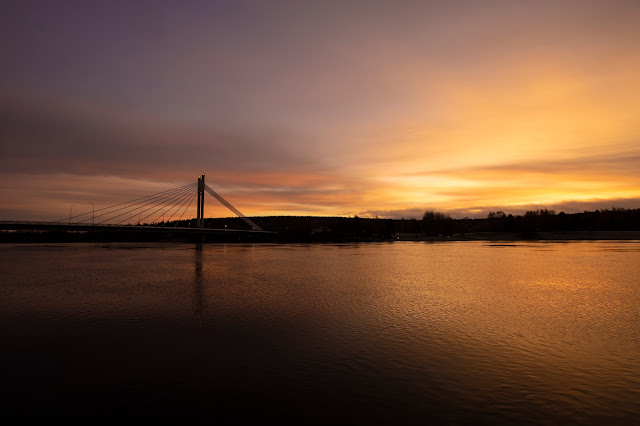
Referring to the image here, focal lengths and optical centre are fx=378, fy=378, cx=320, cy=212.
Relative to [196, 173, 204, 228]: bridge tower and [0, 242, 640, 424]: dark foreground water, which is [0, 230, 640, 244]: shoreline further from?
[0, 242, 640, 424]: dark foreground water

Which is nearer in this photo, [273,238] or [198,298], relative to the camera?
[198,298]

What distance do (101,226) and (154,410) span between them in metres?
84.4

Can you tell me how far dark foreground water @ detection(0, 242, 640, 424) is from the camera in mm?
7496

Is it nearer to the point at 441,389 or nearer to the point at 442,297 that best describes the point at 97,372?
the point at 441,389

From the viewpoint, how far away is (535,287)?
23500 millimetres

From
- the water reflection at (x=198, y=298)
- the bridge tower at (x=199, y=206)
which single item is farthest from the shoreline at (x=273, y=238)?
the water reflection at (x=198, y=298)

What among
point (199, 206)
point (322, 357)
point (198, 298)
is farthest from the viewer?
point (199, 206)

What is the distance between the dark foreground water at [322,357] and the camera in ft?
24.6

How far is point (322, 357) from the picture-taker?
10414mm

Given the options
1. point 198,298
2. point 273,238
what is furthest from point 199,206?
point 198,298

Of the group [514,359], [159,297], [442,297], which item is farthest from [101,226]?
[514,359]

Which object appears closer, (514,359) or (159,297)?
(514,359)

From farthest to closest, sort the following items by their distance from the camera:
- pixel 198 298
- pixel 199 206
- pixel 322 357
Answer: pixel 199 206, pixel 198 298, pixel 322 357

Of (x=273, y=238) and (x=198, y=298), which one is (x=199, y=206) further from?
(x=198, y=298)
